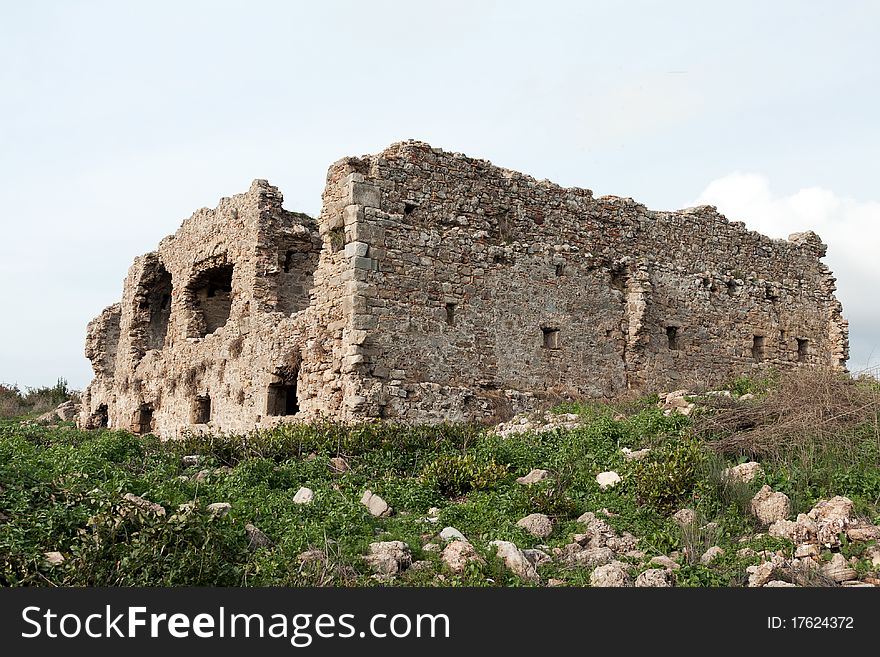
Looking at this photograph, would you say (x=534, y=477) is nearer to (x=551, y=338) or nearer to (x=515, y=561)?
(x=515, y=561)

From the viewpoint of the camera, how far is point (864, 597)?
5961 mm

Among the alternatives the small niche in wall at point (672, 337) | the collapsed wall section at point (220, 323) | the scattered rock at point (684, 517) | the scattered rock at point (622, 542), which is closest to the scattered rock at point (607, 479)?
the scattered rock at point (684, 517)

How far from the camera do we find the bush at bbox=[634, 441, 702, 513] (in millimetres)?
8250

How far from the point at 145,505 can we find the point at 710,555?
172 inches

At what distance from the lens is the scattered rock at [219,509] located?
23.1 feet

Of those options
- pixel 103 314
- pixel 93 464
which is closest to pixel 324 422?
pixel 93 464

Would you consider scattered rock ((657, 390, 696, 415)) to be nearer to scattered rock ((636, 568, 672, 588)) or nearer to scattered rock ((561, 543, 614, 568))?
scattered rock ((561, 543, 614, 568))

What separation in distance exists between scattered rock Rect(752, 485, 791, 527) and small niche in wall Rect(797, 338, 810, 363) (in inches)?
402

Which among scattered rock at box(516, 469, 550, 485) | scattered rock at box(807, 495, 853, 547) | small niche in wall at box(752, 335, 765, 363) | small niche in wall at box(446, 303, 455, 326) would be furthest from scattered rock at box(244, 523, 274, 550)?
small niche in wall at box(752, 335, 765, 363)

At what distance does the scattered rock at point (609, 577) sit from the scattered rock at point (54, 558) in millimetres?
3674

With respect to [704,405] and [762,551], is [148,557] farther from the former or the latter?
[704,405]

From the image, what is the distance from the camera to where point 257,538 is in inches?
273

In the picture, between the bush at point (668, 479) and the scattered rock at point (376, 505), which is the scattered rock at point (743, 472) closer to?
the bush at point (668, 479)

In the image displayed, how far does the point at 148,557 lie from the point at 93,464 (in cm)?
310
